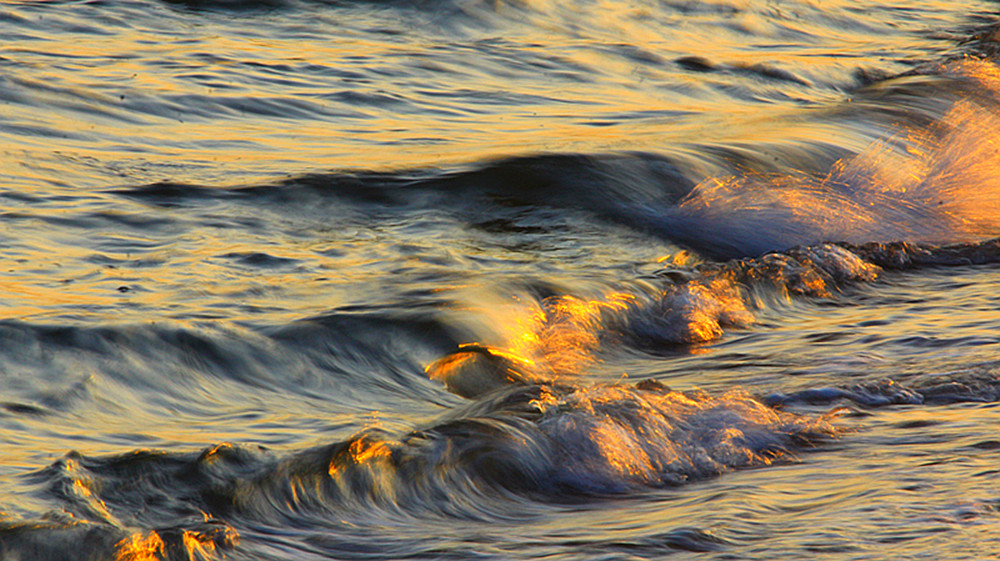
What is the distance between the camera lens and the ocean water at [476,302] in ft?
11.3

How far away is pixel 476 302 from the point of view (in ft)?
17.6

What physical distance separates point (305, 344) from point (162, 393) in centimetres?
66

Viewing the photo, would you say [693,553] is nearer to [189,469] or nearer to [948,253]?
[189,469]

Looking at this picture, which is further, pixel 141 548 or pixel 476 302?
pixel 476 302

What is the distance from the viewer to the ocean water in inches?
135

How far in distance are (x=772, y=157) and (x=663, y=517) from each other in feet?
17.8

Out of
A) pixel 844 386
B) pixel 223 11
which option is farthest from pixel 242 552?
pixel 223 11

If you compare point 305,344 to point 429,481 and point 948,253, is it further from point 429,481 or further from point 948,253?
point 948,253

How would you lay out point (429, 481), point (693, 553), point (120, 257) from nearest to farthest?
1. point (693, 553)
2. point (429, 481)
3. point (120, 257)

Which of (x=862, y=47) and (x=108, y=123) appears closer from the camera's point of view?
(x=108, y=123)

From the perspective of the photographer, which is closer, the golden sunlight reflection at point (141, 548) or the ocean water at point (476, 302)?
the golden sunlight reflection at point (141, 548)

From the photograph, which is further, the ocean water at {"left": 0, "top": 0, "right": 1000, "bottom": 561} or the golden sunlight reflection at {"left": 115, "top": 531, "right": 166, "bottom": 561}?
the ocean water at {"left": 0, "top": 0, "right": 1000, "bottom": 561}

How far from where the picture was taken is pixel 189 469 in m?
3.58

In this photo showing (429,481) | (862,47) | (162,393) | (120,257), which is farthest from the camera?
(862,47)
